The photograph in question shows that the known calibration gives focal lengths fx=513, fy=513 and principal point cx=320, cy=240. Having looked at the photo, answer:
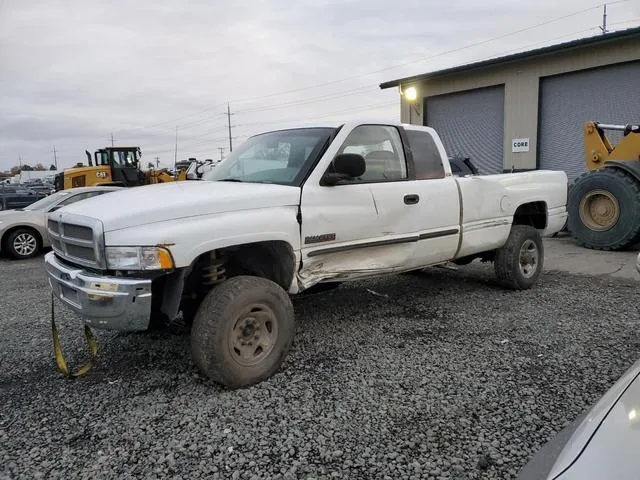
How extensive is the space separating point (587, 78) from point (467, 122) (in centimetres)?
398

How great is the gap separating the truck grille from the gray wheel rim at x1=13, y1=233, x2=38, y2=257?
772 centimetres

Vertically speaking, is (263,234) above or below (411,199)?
below

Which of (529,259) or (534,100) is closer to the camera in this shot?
(529,259)

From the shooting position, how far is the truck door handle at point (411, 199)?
4809 mm

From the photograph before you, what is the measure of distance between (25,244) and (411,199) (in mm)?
9176

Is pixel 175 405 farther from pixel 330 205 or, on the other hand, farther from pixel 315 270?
Result: pixel 330 205

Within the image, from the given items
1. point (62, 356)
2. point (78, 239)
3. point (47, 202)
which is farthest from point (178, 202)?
point (47, 202)

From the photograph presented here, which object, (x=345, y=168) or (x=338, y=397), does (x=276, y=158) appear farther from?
(x=338, y=397)

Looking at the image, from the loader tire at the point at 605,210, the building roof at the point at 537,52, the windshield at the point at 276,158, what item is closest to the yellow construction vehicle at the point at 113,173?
the building roof at the point at 537,52

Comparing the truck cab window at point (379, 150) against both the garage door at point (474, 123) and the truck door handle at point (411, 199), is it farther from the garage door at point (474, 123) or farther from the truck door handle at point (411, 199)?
the garage door at point (474, 123)

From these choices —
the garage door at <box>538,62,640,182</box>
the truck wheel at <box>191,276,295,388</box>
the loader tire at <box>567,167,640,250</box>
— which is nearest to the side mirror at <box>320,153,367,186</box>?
the truck wheel at <box>191,276,295,388</box>

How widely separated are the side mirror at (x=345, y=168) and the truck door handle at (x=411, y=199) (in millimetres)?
728

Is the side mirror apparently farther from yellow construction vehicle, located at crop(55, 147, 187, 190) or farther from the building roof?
yellow construction vehicle, located at crop(55, 147, 187, 190)

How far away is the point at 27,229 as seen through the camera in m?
10.8
